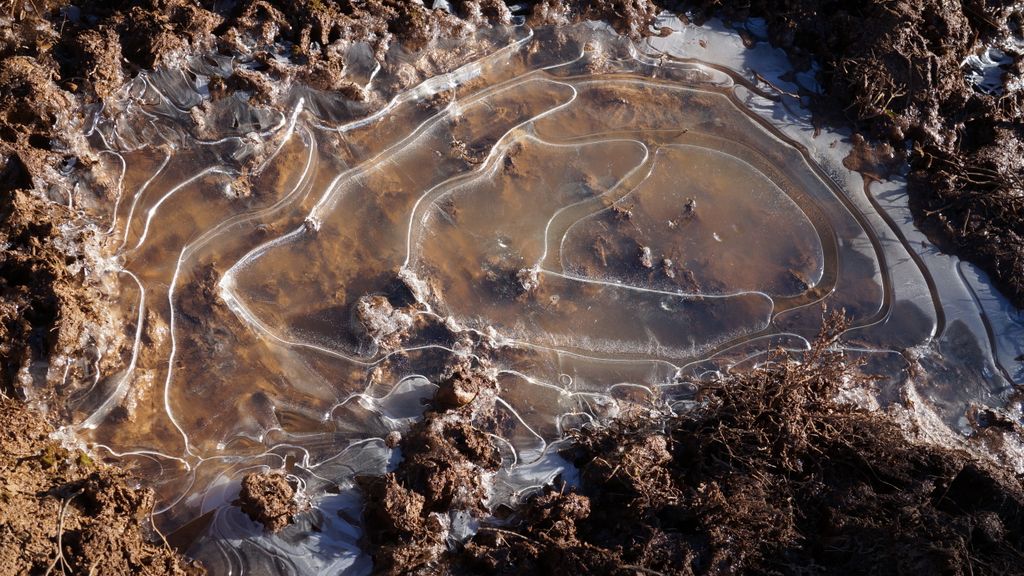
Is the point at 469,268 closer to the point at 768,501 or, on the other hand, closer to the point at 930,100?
the point at 768,501

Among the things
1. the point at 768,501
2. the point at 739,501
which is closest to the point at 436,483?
the point at 739,501

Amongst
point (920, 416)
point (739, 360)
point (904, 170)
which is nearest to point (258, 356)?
point (739, 360)

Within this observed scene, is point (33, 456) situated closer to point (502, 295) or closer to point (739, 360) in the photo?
point (502, 295)

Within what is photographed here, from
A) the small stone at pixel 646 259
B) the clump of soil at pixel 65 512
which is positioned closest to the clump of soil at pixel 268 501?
the clump of soil at pixel 65 512

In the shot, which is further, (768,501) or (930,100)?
(930,100)

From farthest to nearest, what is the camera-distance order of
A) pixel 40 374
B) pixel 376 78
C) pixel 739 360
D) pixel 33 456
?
pixel 376 78 < pixel 739 360 < pixel 40 374 < pixel 33 456

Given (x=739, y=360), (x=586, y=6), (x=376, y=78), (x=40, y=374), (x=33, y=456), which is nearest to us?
(x=33, y=456)

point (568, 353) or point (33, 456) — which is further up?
point (33, 456)
